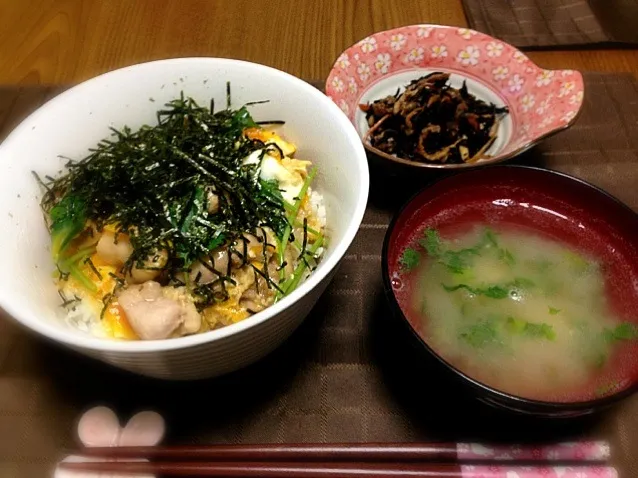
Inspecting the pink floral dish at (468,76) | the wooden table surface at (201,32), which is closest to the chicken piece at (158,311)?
the pink floral dish at (468,76)

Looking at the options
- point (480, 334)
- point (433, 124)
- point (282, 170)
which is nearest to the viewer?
point (480, 334)

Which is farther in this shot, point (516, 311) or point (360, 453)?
point (516, 311)

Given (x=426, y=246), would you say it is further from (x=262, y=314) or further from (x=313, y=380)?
(x=262, y=314)

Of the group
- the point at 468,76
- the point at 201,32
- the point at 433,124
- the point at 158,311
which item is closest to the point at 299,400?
the point at 158,311

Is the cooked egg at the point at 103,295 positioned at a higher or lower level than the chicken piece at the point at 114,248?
lower

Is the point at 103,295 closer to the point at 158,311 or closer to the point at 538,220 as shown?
A: the point at 158,311

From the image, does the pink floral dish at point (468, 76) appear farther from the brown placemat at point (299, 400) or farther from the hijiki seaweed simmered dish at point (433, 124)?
the brown placemat at point (299, 400)
